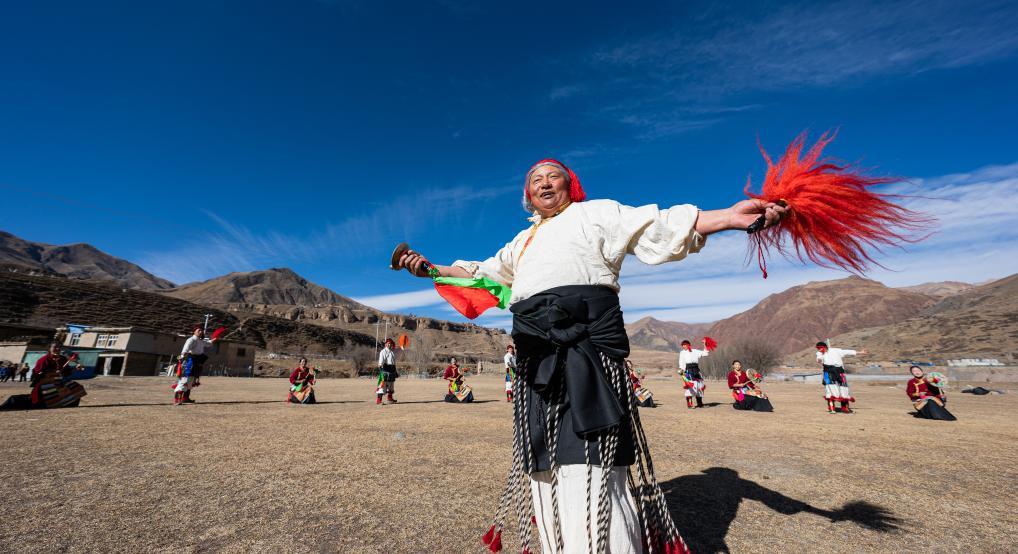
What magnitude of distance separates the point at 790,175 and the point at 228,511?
13.2ft

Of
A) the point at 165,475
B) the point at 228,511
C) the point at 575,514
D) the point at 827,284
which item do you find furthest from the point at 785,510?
the point at 827,284

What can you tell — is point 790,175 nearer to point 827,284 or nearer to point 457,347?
point 457,347

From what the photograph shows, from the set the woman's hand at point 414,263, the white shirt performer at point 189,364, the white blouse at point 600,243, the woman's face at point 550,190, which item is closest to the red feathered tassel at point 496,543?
the white blouse at point 600,243

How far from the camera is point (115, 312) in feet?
179

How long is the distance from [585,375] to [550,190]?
102 cm

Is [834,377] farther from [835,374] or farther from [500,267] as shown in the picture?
[500,267]

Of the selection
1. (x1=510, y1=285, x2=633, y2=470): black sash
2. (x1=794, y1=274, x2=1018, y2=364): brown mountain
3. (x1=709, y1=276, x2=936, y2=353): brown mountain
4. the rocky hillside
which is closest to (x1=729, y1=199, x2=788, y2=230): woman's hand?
(x1=510, y1=285, x2=633, y2=470): black sash

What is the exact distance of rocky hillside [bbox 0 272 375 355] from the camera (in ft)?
163

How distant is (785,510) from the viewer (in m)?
3.18

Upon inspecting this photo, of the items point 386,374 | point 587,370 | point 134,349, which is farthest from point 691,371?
point 134,349

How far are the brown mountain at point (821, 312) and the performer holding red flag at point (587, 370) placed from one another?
13926 cm

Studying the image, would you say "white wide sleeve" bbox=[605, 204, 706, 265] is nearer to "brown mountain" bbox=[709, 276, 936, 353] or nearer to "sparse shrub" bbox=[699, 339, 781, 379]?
"sparse shrub" bbox=[699, 339, 781, 379]

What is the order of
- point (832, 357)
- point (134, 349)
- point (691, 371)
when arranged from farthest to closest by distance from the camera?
point (134, 349) → point (691, 371) → point (832, 357)

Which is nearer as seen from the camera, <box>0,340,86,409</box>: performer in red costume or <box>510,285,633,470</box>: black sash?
<box>510,285,633,470</box>: black sash
